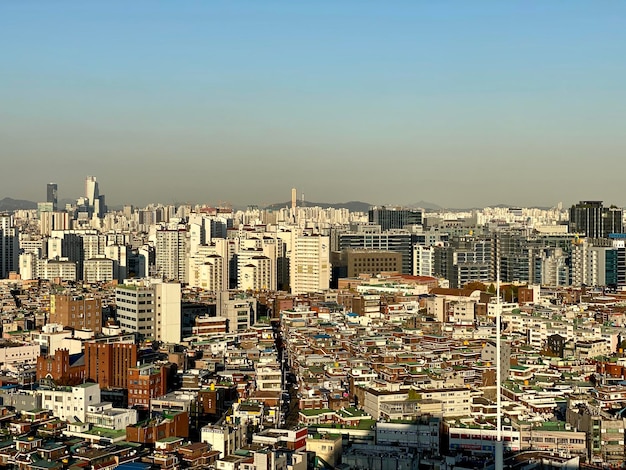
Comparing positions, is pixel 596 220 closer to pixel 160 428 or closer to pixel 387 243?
pixel 387 243

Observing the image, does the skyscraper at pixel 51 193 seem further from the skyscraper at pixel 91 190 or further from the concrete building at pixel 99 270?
the concrete building at pixel 99 270

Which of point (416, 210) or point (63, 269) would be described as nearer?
point (63, 269)

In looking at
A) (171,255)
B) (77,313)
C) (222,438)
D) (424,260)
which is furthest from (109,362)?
(171,255)

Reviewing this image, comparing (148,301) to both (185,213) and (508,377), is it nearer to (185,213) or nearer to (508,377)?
(508,377)

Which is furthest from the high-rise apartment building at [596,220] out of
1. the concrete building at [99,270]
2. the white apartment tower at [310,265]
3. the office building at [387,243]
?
the concrete building at [99,270]

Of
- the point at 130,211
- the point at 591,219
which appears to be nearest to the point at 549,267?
the point at 591,219
